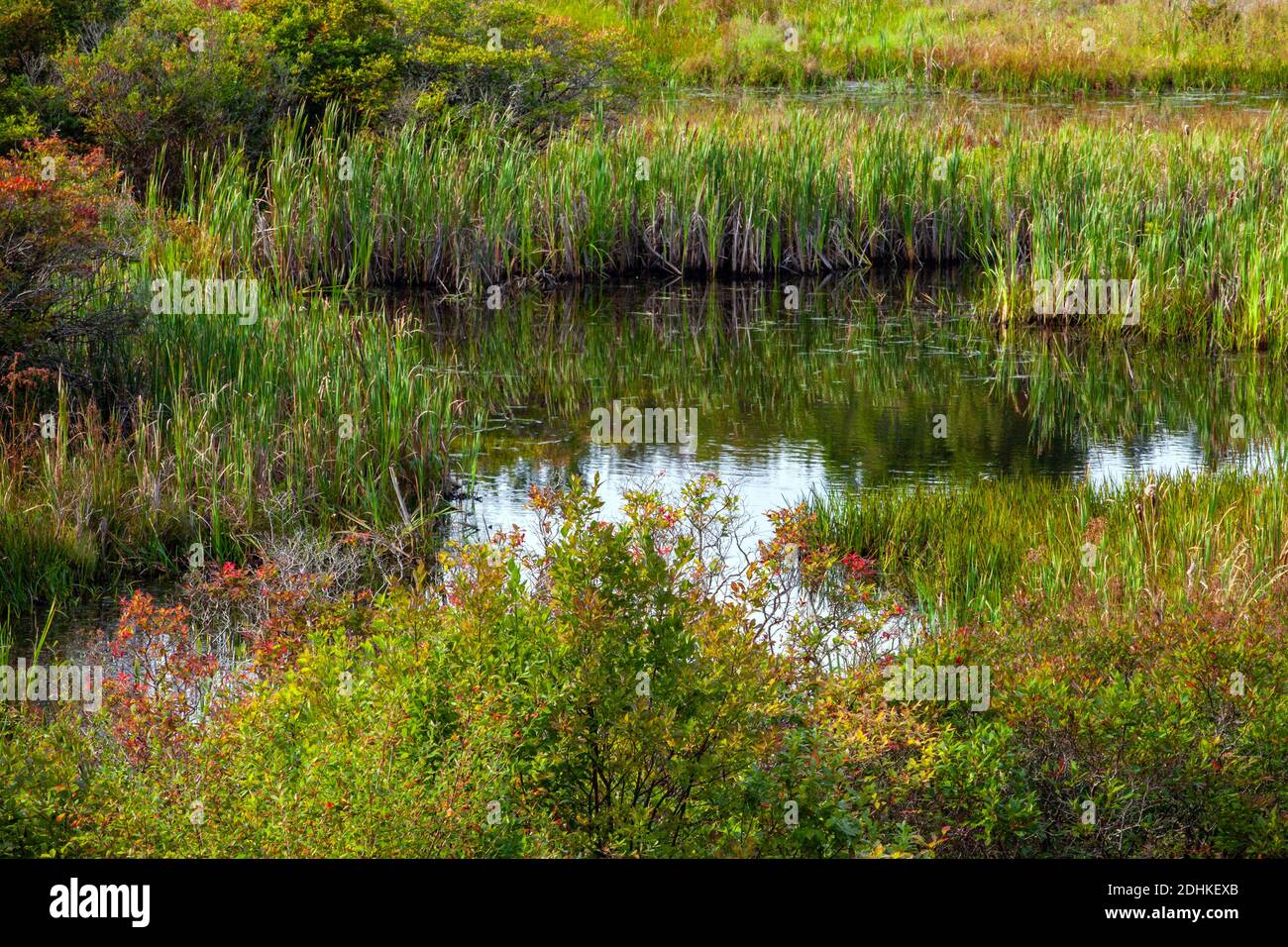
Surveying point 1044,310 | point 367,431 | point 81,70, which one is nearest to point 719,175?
point 1044,310

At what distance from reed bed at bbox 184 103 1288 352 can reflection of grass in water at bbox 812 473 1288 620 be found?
5190 mm

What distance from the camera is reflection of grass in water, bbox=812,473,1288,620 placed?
6.97 meters

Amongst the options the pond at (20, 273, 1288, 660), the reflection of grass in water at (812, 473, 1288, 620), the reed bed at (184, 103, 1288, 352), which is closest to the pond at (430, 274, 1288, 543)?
the pond at (20, 273, 1288, 660)

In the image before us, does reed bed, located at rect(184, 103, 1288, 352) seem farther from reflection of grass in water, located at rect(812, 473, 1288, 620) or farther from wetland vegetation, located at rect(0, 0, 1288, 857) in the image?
reflection of grass in water, located at rect(812, 473, 1288, 620)

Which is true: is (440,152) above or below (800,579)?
above

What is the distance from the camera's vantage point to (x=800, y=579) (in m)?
7.23

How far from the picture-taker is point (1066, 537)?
793 centimetres

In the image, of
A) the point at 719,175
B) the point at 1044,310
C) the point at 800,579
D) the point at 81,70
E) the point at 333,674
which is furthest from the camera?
the point at 719,175

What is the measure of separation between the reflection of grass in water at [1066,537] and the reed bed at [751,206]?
5190 mm

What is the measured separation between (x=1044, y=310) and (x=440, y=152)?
5946 millimetres

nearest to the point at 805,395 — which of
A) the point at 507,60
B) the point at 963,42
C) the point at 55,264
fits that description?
the point at 55,264

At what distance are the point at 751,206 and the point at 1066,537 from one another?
29.2ft
